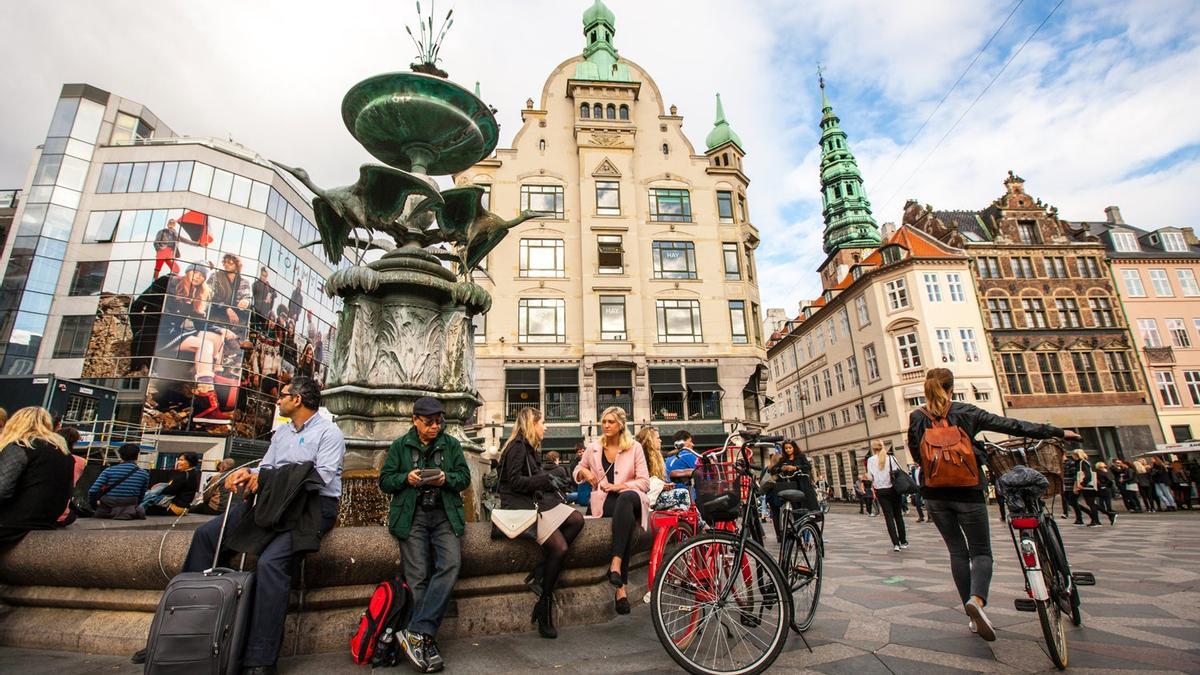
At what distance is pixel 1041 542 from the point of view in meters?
3.39

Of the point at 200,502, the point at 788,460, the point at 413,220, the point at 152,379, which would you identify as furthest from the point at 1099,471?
the point at 152,379

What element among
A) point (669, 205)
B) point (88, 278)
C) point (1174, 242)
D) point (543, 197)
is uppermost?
point (543, 197)

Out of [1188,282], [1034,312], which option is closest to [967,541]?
[1034,312]

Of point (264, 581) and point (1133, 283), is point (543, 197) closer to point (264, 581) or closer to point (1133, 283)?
point (264, 581)

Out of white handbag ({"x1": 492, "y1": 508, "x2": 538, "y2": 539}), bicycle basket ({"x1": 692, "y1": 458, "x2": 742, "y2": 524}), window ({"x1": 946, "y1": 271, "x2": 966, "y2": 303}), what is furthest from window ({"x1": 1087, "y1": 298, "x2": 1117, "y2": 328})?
white handbag ({"x1": 492, "y1": 508, "x2": 538, "y2": 539})

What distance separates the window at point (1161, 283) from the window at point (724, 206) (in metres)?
28.6

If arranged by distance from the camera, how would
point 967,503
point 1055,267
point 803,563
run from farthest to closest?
point 1055,267 → point 803,563 → point 967,503

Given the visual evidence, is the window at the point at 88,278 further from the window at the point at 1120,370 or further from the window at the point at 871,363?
the window at the point at 1120,370

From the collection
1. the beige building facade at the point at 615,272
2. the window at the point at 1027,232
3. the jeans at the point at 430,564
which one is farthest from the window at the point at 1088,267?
the jeans at the point at 430,564

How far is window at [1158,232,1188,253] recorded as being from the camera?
A: 3612 centimetres

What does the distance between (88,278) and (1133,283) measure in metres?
67.6

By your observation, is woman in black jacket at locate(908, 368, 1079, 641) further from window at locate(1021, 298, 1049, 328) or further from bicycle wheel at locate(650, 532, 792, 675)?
window at locate(1021, 298, 1049, 328)

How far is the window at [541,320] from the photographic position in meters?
26.8

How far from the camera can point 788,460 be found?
8.10 m
